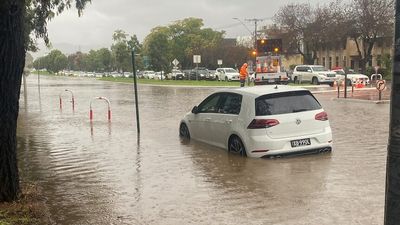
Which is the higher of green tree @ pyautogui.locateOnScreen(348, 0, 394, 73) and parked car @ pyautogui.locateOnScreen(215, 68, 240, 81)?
green tree @ pyautogui.locateOnScreen(348, 0, 394, 73)

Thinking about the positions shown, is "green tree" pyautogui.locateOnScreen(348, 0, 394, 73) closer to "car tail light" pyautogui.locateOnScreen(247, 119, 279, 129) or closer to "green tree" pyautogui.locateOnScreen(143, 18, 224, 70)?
"green tree" pyautogui.locateOnScreen(143, 18, 224, 70)

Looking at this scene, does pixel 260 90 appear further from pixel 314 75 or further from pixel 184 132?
pixel 314 75

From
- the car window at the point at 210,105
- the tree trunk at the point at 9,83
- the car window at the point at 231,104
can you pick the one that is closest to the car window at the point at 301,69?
the car window at the point at 210,105

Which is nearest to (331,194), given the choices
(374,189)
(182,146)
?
(374,189)

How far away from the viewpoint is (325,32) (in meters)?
63.3

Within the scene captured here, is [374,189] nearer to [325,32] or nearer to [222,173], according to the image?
[222,173]

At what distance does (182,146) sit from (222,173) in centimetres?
316

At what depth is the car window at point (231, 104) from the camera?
1021 centimetres

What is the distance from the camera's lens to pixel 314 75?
4384cm

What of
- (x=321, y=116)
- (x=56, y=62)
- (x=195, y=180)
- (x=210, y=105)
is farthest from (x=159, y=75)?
(x=56, y=62)

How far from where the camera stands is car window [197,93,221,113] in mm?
11124

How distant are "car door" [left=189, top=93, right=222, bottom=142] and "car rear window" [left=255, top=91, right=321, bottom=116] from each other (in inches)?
56.0

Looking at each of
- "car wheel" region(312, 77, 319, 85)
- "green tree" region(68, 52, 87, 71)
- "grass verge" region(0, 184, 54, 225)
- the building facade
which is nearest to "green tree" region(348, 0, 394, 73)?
the building facade

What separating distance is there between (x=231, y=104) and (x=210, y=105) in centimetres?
100
